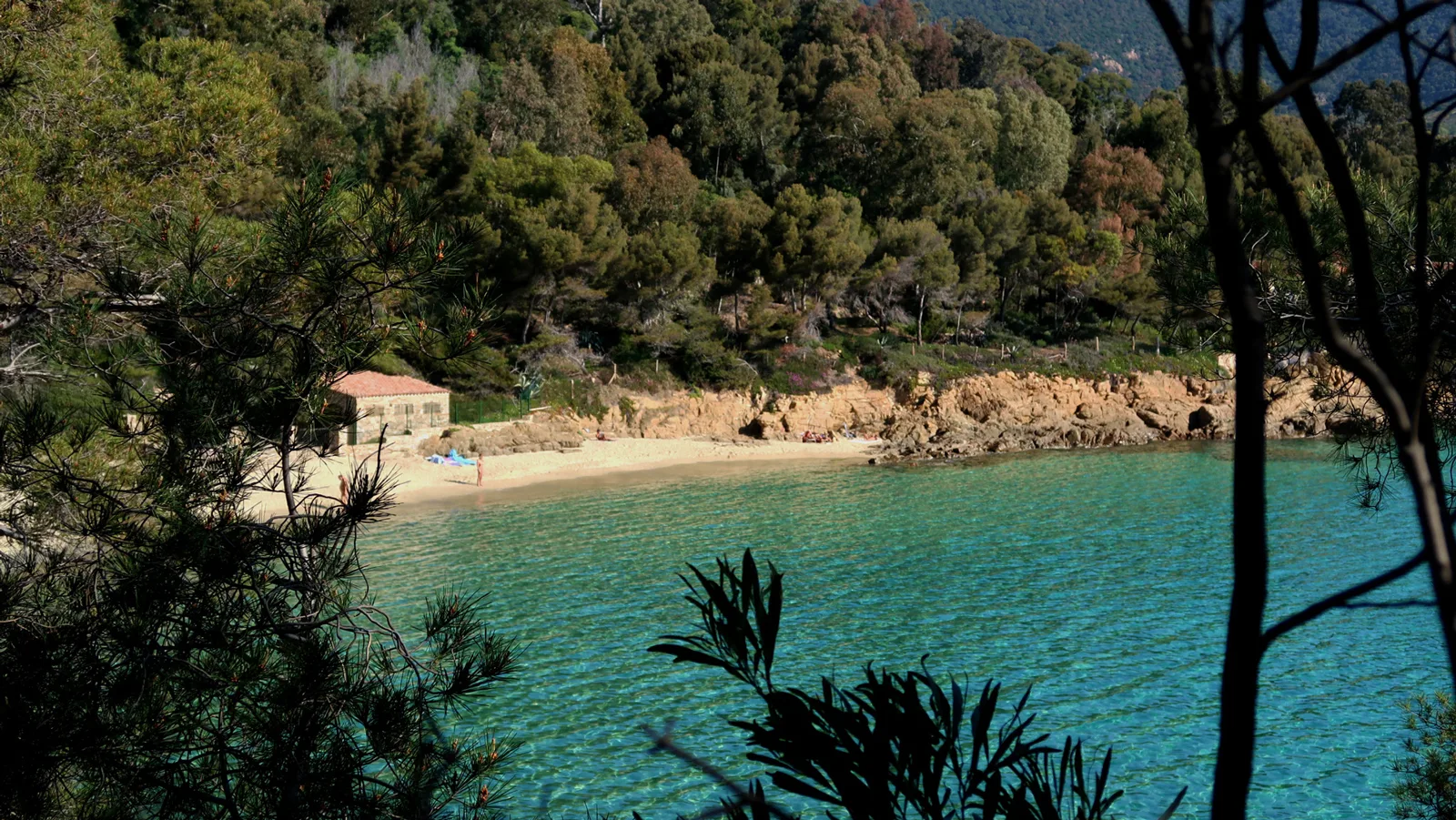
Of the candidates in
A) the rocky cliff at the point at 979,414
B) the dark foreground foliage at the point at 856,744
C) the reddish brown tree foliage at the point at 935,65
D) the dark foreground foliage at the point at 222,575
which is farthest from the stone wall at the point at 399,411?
the reddish brown tree foliage at the point at 935,65

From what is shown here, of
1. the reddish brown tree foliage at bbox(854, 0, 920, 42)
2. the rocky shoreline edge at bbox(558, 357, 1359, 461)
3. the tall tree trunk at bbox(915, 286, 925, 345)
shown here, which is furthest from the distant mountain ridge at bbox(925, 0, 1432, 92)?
the rocky shoreline edge at bbox(558, 357, 1359, 461)

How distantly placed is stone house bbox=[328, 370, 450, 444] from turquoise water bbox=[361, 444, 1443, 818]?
4.31 metres

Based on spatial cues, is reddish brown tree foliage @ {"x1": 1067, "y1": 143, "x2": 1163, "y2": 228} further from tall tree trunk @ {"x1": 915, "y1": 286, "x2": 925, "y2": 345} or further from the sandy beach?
the sandy beach

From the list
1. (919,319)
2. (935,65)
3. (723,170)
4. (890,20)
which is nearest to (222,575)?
(919,319)

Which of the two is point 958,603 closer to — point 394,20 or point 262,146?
point 262,146

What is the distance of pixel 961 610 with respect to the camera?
1587 centimetres

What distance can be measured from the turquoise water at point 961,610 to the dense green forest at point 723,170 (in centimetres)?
489

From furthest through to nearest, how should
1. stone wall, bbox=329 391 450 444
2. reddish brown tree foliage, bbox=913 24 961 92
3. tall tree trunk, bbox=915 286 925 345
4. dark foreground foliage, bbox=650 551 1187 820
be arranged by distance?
reddish brown tree foliage, bbox=913 24 961 92 < tall tree trunk, bbox=915 286 925 345 < stone wall, bbox=329 391 450 444 < dark foreground foliage, bbox=650 551 1187 820

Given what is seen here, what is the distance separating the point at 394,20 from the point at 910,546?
41.0 metres

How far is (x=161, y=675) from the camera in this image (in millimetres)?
4168

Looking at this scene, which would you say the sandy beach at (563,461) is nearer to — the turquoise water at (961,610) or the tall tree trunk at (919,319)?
the turquoise water at (961,610)

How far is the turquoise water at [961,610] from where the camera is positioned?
10680 mm

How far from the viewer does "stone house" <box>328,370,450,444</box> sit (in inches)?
1008

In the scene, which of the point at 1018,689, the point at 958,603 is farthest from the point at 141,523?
the point at 958,603
